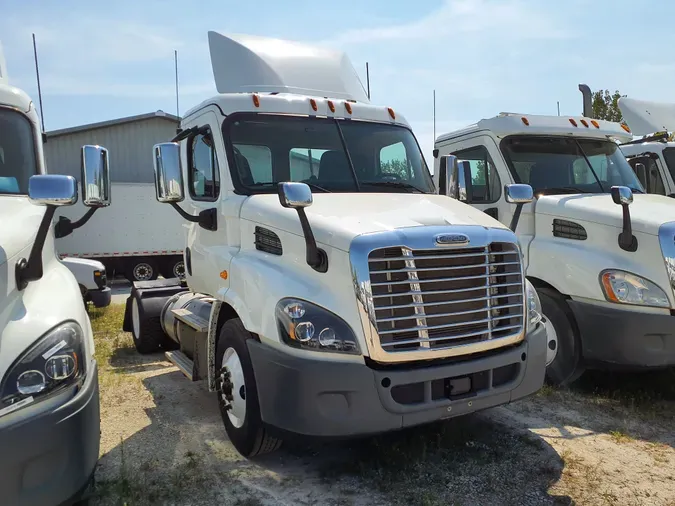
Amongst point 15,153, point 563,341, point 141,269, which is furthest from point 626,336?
point 141,269

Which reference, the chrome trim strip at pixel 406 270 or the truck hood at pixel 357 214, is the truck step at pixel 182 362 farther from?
the chrome trim strip at pixel 406 270

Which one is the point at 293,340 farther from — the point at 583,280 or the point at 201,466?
the point at 583,280

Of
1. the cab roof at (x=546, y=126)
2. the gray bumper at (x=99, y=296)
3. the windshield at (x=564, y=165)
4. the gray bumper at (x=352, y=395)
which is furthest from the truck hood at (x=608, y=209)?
the gray bumper at (x=99, y=296)

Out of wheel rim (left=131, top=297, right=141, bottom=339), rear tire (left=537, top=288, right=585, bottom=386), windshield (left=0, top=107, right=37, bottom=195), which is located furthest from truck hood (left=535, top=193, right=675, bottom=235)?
wheel rim (left=131, top=297, right=141, bottom=339)

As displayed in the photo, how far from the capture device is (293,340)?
3422mm

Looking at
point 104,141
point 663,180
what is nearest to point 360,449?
point 663,180

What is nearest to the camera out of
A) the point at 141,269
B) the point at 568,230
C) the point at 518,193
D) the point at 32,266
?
the point at 32,266

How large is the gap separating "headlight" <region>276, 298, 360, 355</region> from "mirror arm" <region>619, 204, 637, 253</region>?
3.01 m

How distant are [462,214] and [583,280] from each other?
1902 mm

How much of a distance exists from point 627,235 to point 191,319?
4001 millimetres

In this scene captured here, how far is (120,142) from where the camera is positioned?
66.6 ft

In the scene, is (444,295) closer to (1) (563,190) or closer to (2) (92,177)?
(2) (92,177)

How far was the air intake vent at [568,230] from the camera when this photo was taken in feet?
18.0

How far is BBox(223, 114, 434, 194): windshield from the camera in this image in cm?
452
